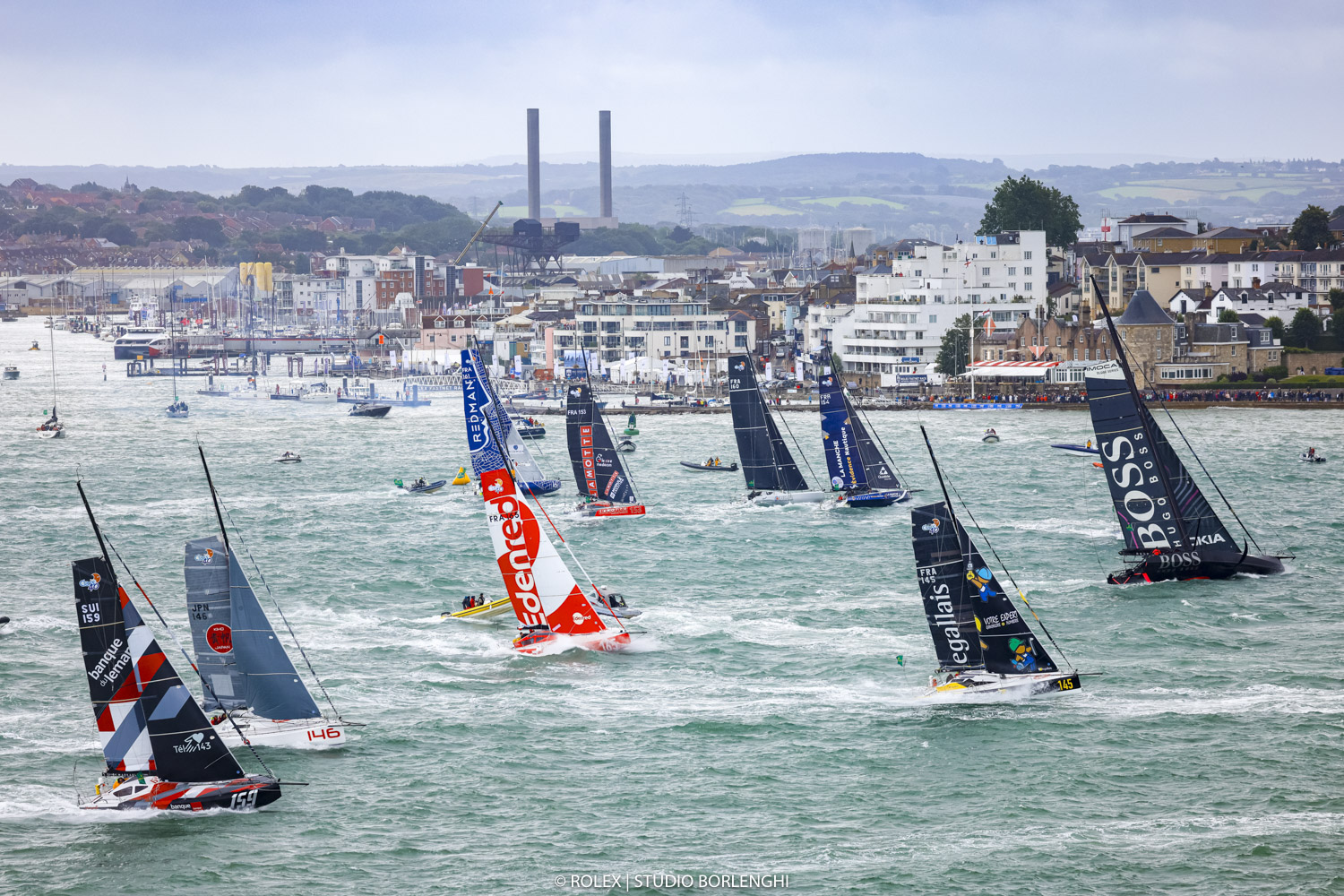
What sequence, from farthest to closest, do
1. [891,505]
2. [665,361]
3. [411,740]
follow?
[665,361]
[891,505]
[411,740]

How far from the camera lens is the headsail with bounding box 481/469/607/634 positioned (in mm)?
29469

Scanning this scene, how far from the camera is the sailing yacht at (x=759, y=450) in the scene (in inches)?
2021

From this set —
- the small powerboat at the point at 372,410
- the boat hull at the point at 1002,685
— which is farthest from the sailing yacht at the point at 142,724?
the small powerboat at the point at 372,410

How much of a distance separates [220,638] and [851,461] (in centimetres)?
3106

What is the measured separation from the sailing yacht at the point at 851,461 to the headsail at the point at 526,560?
2184cm

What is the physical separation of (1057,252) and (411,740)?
376ft

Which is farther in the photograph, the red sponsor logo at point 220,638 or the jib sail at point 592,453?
the jib sail at point 592,453

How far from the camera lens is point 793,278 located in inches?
6949

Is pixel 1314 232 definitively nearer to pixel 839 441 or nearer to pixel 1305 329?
pixel 1305 329

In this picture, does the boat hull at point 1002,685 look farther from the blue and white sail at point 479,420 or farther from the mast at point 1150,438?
the mast at point 1150,438

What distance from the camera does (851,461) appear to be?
52.1 metres

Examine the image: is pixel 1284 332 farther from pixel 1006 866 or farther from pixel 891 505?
pixel 1006 866

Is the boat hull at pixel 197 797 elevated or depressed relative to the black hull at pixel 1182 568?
depressed

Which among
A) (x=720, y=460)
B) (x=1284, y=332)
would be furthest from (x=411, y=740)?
(x=1284, y=332)
